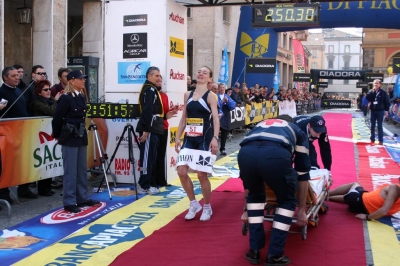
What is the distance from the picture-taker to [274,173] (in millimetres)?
4629

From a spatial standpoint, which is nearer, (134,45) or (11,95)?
(11,95)

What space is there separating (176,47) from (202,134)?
10.7 feet

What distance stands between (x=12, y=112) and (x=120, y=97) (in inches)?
81.0

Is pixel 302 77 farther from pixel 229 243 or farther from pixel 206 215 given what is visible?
pixel 229 243

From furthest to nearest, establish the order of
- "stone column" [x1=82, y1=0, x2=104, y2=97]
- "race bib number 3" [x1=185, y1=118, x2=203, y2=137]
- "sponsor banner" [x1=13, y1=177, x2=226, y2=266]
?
1. "stone column" [x1=82, y1=0, x2=104, y2=97]
2. "race bib number 3" [x1=185, y1=118, x2=203, y2=137]
3. "sponsor banner" [x1=13, y1=177, x2=226, y2=266]

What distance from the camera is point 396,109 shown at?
2542cm

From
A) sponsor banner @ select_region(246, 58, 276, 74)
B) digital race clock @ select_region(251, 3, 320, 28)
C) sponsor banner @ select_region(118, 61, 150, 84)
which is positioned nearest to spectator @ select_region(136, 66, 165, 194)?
sponsor banner @ select_region(118, 61, 150, 84)

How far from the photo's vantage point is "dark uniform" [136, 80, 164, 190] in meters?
8.16

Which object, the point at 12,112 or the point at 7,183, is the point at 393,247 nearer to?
the point at 7,183

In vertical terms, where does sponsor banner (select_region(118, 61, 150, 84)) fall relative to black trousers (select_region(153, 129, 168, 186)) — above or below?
above

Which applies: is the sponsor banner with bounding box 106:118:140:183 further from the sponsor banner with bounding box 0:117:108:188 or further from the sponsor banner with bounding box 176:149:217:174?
the sponsor banner with bounding box 176:149:217:174

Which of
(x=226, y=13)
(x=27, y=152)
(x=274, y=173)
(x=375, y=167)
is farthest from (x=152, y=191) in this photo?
(x=226, y=13)

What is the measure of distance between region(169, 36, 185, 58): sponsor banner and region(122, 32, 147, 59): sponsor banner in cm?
48

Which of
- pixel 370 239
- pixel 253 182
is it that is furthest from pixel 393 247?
pixel 253 182
